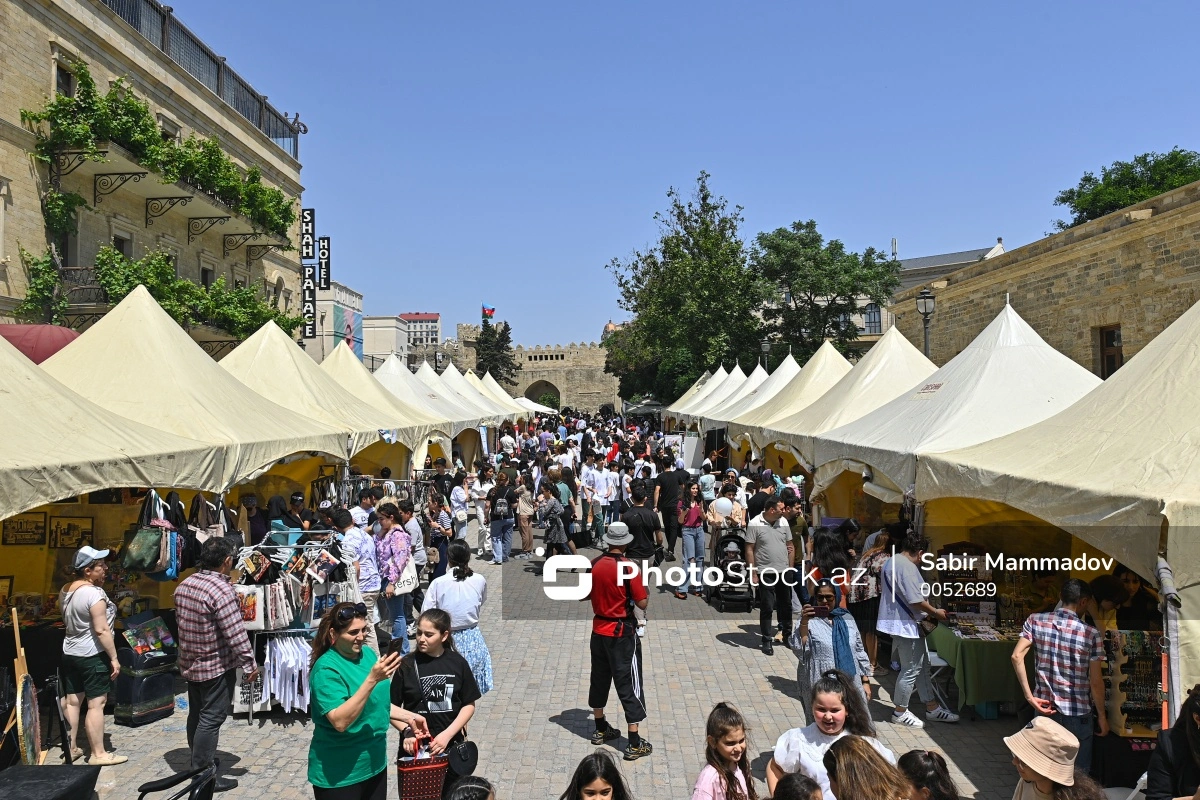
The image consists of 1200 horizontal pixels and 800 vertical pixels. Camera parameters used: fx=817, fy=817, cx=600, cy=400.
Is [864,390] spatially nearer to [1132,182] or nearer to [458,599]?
[458,599]

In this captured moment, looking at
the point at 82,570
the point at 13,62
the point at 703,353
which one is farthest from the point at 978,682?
the point at 703,353

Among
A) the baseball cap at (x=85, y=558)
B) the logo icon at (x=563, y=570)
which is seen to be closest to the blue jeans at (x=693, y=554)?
the logo icon at (x=563, y=570)

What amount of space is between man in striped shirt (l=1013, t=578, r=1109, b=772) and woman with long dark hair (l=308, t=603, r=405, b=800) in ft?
11.8

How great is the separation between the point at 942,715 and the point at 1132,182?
141ft

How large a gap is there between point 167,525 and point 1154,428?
23.3 feet

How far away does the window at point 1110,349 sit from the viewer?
1527 cm

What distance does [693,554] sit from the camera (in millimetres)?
10680

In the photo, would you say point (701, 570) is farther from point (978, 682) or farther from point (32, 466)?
point (32, 466)

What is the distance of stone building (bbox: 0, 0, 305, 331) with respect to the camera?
16250 mm

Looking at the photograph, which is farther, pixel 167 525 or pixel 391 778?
pixel 167 525

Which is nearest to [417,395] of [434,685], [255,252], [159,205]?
[159,205]

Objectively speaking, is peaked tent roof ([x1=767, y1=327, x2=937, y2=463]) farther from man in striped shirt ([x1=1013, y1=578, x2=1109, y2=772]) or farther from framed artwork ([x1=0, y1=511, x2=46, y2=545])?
framed artwork ([x1=0, y1=511, x2=46, y2=545])

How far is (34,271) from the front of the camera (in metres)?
16.5

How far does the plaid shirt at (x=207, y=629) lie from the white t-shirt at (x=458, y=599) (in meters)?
1.23
